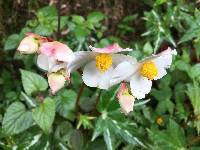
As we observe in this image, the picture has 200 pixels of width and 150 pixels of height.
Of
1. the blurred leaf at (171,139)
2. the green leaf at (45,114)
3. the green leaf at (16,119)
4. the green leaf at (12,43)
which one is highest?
the green leaf at (12,43)

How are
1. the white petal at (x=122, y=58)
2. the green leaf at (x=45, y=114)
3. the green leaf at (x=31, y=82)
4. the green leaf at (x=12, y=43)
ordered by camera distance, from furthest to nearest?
the green leaf at (x=12, y=43) → the green leaf at (x=31, y=82) → the green leaf at (x=45, y=114) → the white petal at (x=122, y=58)

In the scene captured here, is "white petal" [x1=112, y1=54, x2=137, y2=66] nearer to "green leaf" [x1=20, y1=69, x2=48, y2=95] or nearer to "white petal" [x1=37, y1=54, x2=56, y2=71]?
"white petal" [x1=37, y1=54, x2=56, y2=71]

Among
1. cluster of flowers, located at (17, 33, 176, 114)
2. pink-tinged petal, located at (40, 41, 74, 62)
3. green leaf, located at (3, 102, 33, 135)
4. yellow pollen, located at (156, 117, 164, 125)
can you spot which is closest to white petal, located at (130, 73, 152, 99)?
cluster of flowers, located at (17, 33, 176, 114)

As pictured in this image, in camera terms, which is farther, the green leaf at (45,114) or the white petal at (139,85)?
the green leaf at (45,114)

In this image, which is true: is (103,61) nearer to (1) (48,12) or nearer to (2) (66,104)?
(2) (66,104)

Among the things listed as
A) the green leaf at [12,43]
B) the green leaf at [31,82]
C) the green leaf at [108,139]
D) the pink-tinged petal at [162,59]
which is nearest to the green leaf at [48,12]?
the green leaf at [12,43]

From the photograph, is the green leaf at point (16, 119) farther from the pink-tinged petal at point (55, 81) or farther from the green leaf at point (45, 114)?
the pink-tinged petal at point (55, 81)

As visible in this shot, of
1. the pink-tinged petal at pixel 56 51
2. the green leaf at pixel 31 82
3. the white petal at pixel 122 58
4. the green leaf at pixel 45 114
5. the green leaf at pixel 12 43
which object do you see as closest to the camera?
the pink-tinged petal at pixel 56 51

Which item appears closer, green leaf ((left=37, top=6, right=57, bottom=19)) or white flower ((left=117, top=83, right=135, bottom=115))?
white flower ((left=117, top=83, right=135, bottom=115))
